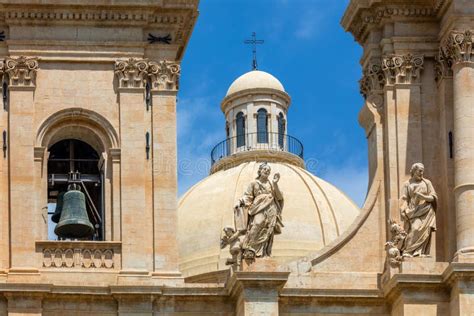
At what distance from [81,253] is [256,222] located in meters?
3.24

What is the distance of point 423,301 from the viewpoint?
173ft

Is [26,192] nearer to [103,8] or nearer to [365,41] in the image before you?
[103,8]

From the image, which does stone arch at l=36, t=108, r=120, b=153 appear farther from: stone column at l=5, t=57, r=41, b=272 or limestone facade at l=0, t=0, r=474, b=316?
stone column at l=5, t=57, r=41, b=272

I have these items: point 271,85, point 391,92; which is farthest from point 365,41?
point 271,85

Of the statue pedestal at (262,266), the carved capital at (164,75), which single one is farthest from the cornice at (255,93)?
the statue pedestal at (262,266)

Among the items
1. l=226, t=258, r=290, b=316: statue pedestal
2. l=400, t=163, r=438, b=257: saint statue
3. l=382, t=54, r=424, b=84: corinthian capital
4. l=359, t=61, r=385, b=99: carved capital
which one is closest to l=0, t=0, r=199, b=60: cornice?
l=359, t=61, r=385, b=99: carved capital

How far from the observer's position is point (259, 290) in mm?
52500

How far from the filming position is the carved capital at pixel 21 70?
5409 centimetres

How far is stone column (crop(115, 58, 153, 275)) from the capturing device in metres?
53.4

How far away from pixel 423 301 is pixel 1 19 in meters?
9.33

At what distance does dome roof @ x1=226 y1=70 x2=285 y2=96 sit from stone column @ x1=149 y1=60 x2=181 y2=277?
70.5ft

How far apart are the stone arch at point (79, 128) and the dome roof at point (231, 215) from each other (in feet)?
52.3

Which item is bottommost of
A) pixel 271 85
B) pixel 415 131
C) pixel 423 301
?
pixel 423 301

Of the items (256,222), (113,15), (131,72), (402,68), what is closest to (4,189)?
(131,72)
